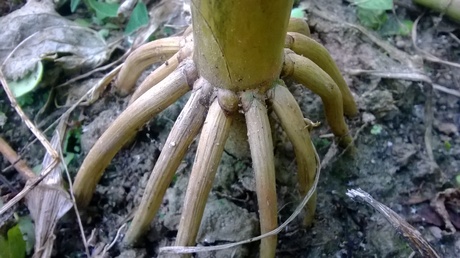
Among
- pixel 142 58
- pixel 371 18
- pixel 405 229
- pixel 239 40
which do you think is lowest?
pixel 405 229

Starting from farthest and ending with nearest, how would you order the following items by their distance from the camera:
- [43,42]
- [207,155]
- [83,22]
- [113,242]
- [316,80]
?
[83,22] → [43,42] → [113,242] → [316,80] → [207,155]

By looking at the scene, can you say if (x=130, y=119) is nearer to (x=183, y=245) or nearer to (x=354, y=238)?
(x=183, y=245)

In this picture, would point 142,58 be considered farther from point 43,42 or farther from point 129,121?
point 43,42

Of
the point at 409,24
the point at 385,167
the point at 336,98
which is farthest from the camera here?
the point at 409,24

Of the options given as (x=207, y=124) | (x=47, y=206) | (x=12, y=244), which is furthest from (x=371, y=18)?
(x=12, y=244)

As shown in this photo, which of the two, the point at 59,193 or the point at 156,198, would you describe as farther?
the point at 59,193

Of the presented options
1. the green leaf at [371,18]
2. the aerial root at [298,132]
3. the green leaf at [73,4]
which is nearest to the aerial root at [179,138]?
the aerial root at [298,132]

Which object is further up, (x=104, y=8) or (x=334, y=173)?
(x=104, y=8)

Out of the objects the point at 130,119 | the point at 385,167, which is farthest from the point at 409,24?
the point at 130,119
